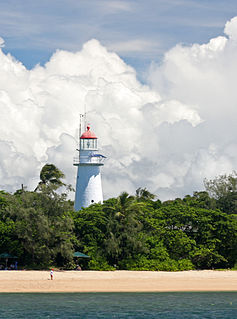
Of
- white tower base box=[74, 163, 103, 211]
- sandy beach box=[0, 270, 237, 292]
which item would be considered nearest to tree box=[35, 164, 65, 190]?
white tower base box=[74, 163, 103, 211]

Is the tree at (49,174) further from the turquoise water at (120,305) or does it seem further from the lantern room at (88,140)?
the turquoise water at (120,305)

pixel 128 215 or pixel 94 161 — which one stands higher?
pixel 94 161

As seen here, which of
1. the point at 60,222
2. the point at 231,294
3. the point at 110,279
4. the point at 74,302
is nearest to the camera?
the point at 74,302

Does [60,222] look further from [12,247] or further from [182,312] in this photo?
[182,312]

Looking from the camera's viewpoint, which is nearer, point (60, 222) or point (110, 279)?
point (110, 279)

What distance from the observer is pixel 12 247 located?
2008 inches

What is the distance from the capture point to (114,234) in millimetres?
52188

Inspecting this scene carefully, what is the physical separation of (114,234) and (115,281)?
6838 millimetres

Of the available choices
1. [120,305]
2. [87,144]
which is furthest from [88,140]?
[120,305]

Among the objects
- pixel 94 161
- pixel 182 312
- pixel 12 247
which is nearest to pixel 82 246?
pixel 12 247

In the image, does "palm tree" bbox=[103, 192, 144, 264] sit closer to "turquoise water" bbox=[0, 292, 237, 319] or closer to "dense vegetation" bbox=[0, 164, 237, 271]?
"dense vegetation" bbox=[0, 164, 237, 271]

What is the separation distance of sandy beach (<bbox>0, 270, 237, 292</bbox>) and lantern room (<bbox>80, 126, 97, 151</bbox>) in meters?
16.7

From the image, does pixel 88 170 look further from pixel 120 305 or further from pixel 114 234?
pixel 120 305

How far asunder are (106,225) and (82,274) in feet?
19.2
